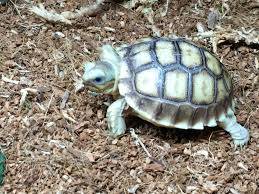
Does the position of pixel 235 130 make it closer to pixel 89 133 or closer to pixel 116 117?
pixel 116 117

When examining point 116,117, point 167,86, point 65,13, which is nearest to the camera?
point 167,86

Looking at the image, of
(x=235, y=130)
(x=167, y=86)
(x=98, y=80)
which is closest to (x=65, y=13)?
(x=98, y=80)

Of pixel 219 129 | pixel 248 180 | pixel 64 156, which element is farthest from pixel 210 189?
pixel 64 156

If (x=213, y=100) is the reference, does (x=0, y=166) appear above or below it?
below

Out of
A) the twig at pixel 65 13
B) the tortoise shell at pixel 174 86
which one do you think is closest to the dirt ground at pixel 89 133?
the twig at pixel 65 13

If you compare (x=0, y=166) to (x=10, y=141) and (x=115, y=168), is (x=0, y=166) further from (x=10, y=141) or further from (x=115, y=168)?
(x=115, y=168)
